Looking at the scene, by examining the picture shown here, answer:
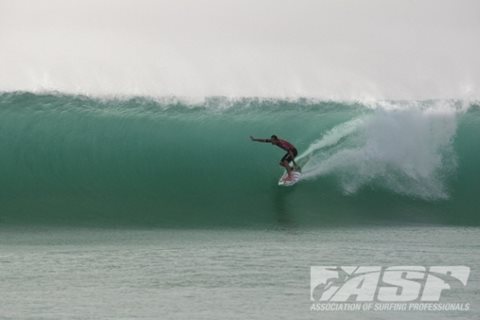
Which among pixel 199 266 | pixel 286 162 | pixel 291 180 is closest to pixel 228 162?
pixel 291 180

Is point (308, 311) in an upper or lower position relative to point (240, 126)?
lower

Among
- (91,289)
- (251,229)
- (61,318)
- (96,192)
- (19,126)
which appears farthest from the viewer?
(19,126)

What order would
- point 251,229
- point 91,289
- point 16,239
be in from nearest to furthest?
point 91,289
point 16,239
point 251,229

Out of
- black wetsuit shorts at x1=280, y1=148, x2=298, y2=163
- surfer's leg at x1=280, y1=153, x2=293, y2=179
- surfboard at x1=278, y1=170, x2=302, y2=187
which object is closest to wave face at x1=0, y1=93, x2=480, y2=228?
surfboard at x1=278, y1=170, x2=302, y2=187

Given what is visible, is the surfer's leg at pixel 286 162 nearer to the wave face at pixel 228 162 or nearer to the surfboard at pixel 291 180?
the surfboard at pixel 291 180

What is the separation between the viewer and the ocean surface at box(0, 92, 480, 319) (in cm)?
1125

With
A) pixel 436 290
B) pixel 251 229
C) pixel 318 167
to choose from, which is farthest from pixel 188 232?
pixel 436 290

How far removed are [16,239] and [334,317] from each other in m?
6.06

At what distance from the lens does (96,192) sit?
1752 cm

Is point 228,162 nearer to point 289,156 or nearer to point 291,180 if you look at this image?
point 291,180

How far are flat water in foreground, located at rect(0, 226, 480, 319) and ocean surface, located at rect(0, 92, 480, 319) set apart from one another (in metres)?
0.03

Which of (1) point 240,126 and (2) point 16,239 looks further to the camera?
(1) point 240,126

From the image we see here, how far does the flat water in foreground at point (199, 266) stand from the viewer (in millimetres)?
10516

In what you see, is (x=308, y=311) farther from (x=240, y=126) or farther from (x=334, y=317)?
(x=240, y=126)
